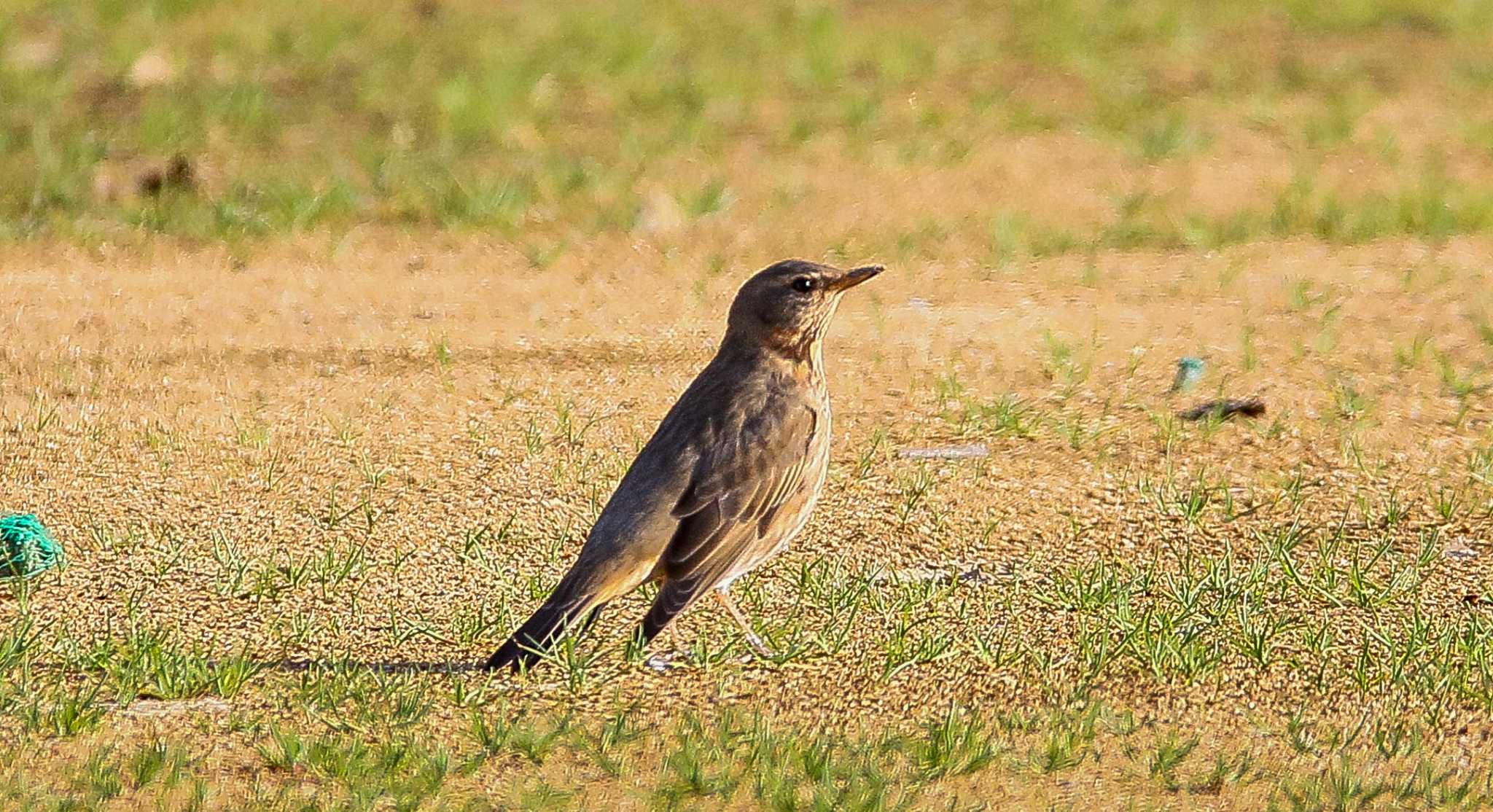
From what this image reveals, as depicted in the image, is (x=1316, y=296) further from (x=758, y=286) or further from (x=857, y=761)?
(x=857, y=761)

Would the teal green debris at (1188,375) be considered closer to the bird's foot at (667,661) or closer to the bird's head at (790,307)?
the bird's head at (790,307)

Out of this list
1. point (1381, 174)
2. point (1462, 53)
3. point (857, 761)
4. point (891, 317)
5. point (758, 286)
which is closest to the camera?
point (857, 761)

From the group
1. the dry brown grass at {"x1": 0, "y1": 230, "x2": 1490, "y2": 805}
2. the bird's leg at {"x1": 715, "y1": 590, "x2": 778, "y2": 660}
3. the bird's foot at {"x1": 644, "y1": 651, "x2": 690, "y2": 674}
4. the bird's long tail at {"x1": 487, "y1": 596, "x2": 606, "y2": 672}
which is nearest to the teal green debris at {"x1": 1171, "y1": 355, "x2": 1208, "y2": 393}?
the dry brown grass at {"x1": 0, "y1": 230, "x2": 1490, "y2": 805}

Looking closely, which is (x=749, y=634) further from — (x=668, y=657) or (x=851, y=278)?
(x=851, y=278)

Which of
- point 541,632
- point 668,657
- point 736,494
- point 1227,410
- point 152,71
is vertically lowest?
point 1227,410

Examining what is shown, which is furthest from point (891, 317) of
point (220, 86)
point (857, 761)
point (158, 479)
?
point (220, 86)

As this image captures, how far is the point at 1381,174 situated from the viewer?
→ 38.0 ft

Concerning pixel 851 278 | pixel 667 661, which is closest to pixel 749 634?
pixel 667 661

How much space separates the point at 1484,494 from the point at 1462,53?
7437 millimetres

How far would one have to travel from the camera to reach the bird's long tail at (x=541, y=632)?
5.55m

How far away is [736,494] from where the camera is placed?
594cm

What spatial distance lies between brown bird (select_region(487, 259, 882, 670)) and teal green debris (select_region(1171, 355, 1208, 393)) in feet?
6.57

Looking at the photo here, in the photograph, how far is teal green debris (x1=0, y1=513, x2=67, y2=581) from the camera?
636 cm

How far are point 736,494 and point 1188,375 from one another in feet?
9.05
